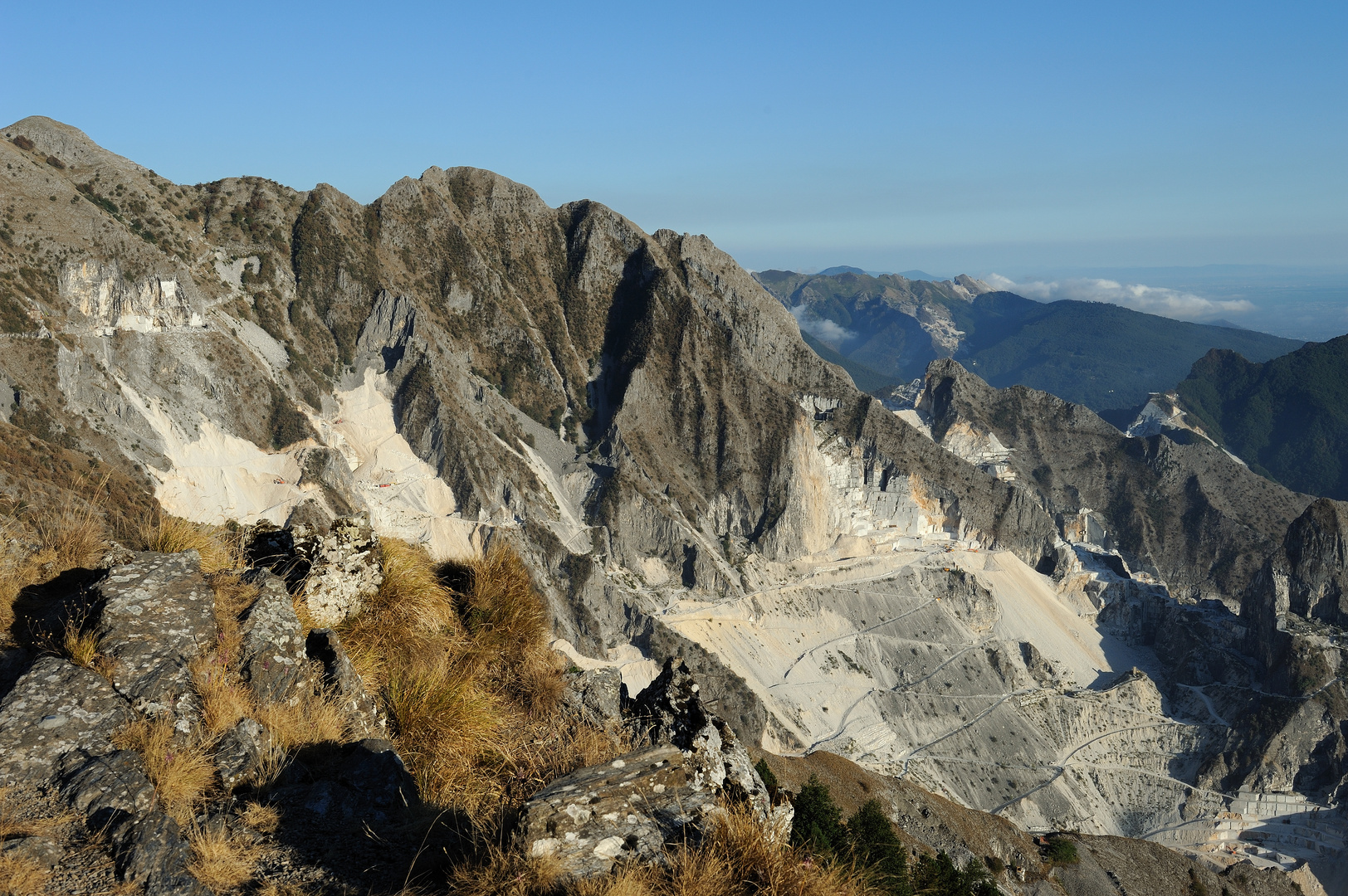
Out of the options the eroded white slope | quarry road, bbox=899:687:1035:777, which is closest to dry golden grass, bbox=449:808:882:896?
the eroded white slope

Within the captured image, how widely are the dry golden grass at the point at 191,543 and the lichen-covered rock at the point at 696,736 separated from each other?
5289mm

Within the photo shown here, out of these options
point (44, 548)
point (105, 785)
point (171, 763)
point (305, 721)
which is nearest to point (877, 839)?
point (305, 721)

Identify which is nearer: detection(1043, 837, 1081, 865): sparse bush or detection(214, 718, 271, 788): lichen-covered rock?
detection(214, 718, 271, 788): lichen-covered rock

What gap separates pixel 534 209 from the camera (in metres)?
126

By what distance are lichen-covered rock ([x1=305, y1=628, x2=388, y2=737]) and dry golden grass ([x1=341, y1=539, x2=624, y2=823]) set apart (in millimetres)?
243

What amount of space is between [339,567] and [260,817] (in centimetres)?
428

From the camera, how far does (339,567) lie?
9789 mm

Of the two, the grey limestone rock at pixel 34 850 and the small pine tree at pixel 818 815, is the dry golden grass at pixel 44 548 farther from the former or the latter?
the small pine tree at pixel 818 815

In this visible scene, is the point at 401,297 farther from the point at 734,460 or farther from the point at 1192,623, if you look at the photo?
the point at 1192,623

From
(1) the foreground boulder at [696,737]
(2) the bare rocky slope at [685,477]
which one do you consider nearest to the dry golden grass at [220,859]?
(1) the foreground boulder at [696,737]

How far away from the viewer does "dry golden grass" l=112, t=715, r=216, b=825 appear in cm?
573

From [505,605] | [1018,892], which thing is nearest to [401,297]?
[1018,892]

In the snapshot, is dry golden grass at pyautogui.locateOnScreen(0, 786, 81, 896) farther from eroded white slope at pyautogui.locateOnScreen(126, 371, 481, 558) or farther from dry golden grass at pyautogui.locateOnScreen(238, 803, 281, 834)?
eroded white slope at pyautogui.locateOnScreen(126, 371, 481, 558)

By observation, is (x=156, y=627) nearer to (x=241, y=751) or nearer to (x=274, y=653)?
(x=274, y=653)
